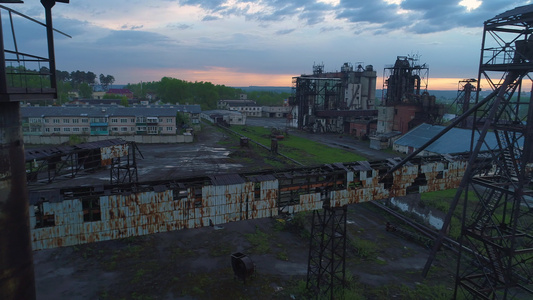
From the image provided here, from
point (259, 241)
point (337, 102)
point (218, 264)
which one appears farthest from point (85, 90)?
point (218, 264)

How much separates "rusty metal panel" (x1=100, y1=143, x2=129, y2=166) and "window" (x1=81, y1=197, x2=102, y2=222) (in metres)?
11.3

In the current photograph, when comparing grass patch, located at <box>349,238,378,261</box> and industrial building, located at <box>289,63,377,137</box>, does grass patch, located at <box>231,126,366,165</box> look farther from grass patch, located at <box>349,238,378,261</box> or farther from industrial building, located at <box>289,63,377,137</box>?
grass patch, located at <box>349,238,378,261</box>

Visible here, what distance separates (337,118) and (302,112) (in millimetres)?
8594

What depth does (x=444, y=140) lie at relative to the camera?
4431cm

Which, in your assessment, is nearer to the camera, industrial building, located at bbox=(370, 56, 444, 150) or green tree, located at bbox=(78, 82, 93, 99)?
industrial building, located at bbox=(370, 56, 444, 150)

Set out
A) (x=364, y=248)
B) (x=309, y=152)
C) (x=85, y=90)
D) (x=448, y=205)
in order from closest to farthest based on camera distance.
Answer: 1. (x=364, y=248)
2. (x=448, y=205)
3. (x=309, y=152)
4. (x=85, y=90)

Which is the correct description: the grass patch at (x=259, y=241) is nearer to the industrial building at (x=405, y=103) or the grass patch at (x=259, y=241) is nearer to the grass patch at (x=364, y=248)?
the grass patch at (x=364, y=248)

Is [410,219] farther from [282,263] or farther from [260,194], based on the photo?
[260,194]

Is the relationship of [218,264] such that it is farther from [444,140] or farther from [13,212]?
[444,140]

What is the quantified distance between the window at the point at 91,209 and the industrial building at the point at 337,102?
55.9 metres

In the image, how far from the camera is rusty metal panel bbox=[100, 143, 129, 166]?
75.4 feet

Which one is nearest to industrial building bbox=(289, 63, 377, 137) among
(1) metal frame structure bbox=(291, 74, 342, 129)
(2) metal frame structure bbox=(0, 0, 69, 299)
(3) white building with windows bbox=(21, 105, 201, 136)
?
(1) metal frame structure bbox=(291, 74, 342, 129)

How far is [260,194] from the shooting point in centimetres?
1431

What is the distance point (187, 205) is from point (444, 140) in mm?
41510
